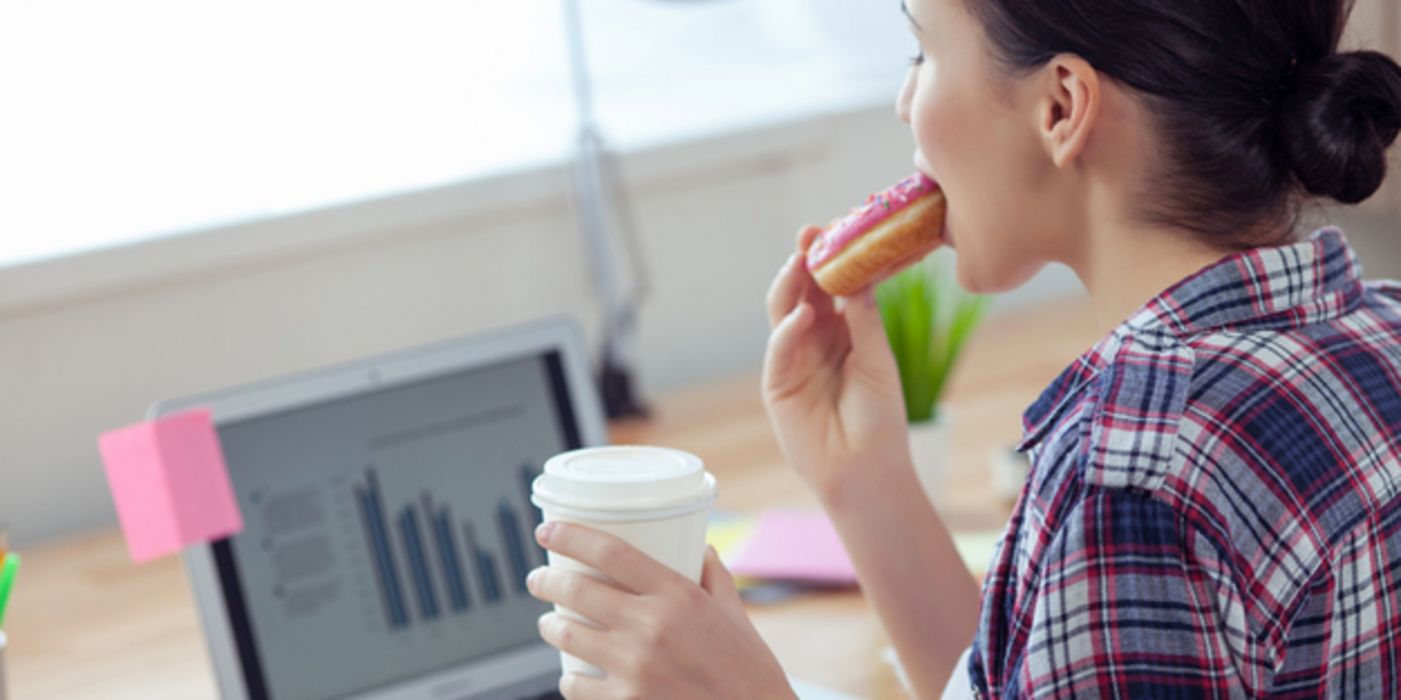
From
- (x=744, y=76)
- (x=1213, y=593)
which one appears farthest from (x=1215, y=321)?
(x=744, y=76)

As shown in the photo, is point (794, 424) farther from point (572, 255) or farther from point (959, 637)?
point (572, 255)

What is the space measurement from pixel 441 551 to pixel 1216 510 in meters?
0.62

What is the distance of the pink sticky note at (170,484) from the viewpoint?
0.98m

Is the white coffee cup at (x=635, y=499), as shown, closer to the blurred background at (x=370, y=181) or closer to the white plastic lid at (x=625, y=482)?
the white plastic lid at (x=625, y=482)

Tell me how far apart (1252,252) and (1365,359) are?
0.25 ft

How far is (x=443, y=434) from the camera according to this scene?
115 centimetres

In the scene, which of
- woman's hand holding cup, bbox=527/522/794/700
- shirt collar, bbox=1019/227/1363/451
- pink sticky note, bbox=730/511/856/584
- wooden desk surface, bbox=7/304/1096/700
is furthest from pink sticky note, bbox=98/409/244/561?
shirt collar, bbox=1019/227/1363/451

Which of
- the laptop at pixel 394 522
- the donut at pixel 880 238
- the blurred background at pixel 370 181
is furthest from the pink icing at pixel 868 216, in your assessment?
the blurred background at pixel 370 181

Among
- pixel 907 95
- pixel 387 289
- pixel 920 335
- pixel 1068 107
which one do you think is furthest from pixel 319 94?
pixel 1068 107

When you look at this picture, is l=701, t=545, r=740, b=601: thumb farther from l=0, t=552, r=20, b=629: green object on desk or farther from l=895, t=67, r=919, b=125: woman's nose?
l=0, t=552, r=20, b=629: green object on desk

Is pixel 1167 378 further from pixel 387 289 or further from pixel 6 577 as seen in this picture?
pixel 387 289

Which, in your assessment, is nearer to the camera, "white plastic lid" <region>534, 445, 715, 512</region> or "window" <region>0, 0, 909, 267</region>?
"white plastic lid" <region>534, 445, 715, 512</region>

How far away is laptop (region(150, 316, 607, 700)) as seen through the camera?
1.06 metres

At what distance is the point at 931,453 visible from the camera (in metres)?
1.39
